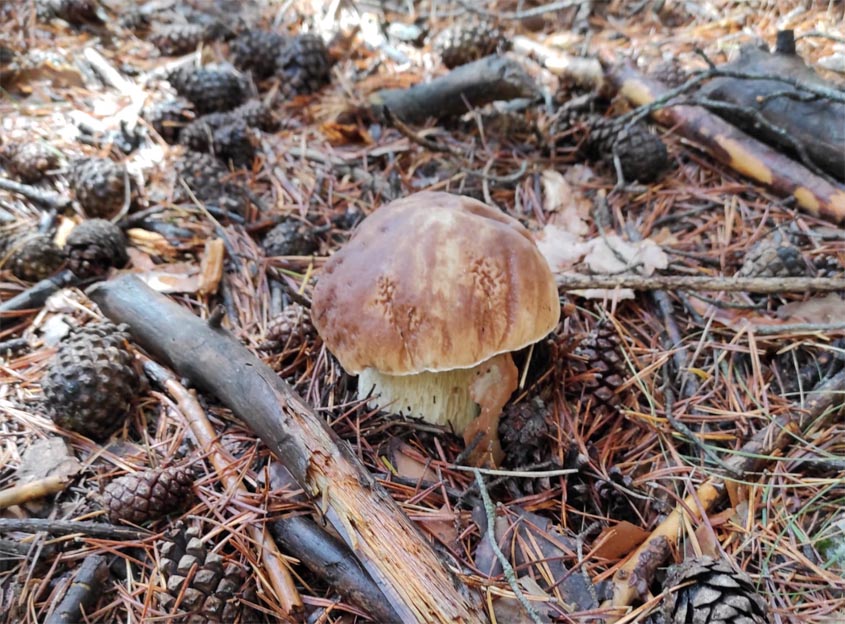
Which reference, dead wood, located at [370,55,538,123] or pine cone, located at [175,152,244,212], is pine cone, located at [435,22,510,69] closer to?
dead wood, located at [370,55,538,123]

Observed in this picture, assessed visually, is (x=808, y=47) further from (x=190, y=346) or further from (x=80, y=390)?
(x=80, y=390)

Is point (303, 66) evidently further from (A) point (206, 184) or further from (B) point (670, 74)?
(B) point (670, 74)

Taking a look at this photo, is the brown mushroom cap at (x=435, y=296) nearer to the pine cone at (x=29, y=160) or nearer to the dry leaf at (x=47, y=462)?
the dry leaf at (x=47, y=462)

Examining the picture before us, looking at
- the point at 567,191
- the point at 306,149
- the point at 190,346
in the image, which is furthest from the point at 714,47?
the point at 190,346

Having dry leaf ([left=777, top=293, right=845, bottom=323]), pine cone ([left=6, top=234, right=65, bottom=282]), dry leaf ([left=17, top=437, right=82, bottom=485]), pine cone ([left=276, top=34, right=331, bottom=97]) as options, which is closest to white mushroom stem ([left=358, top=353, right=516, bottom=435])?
dry leaf ([left=17, top=437, right=82, bottom=485])

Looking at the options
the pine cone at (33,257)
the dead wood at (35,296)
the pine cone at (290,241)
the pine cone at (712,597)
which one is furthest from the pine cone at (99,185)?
the pine cone at (712,597)

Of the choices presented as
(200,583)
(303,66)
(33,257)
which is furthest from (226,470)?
(303,66)
